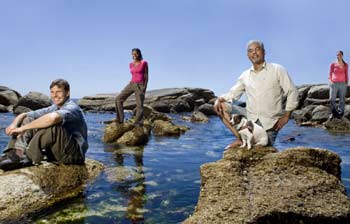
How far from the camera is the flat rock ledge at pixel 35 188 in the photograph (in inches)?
198

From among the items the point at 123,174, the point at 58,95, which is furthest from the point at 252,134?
the point at 58,95

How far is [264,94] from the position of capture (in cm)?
636

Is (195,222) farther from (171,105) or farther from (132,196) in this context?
(171,105)

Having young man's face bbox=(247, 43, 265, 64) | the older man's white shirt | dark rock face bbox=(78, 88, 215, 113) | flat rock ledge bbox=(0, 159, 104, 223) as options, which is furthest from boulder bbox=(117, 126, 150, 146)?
dark rock face bbox=(78, 88, 215, 113)

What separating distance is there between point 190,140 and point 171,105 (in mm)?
24735

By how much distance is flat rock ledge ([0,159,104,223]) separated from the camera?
16.5 feet

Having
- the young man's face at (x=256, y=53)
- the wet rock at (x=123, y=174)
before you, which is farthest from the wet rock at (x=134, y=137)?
the young man's face at (x=256, y=53)

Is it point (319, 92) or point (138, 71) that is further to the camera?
point (319, 92)

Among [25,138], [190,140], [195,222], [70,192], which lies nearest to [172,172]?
[70,192]

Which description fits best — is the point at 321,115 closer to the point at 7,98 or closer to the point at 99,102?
the point at 99,102

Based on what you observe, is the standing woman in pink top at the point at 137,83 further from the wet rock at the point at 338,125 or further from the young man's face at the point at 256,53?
the wet rock at the point at 338,125

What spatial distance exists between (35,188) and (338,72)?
15.9 m

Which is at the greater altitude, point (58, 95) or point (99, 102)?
point (58, 95)

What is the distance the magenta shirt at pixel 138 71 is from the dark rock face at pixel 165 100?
82.0 feet
